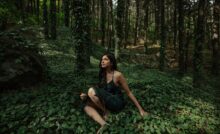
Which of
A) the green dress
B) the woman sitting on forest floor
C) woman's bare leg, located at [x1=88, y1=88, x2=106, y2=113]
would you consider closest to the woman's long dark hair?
the woman sitting on forest floor

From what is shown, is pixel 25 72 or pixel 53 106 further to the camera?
pixel 25 72

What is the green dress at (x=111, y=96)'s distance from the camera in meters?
6.52

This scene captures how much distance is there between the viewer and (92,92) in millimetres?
6473

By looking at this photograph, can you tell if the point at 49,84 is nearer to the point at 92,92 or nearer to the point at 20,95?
the point at 20,95

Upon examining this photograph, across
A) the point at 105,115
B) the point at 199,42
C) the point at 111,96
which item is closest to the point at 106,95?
the point at 111,96

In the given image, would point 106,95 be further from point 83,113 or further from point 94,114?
point 83,113

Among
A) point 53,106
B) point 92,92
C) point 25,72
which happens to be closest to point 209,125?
point 92,92

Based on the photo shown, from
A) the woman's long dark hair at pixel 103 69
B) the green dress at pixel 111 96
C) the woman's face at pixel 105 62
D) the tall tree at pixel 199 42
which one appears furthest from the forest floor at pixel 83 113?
the tall tree at pixel 199 42

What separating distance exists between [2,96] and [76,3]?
4626 mm

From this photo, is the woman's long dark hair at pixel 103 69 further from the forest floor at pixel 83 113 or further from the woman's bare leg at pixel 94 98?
the forest floor at pixel 83 113

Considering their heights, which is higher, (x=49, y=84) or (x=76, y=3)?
(x=76, y=3)

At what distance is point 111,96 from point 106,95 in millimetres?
138

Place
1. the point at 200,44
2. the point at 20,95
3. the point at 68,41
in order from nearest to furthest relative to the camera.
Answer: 1. the point at 20,95
2. the point at 200,44
3. the point at 68,41

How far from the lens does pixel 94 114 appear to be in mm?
6477
